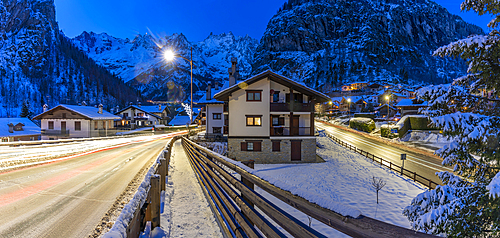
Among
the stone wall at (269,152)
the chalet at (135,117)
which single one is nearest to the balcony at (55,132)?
the chalet at (135,117)

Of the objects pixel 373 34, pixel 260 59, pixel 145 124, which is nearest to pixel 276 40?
pixel 260 59

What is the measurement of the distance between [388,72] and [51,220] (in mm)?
169226

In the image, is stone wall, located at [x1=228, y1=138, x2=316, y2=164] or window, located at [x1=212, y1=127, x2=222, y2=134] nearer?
stone wall, located at [x1=228, y1=138, x2=316, y2=164]

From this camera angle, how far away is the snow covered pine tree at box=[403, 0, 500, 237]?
3660 millimetres

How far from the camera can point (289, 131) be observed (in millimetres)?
23734

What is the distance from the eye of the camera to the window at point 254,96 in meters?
23.4

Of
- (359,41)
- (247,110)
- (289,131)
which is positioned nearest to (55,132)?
(247,110)

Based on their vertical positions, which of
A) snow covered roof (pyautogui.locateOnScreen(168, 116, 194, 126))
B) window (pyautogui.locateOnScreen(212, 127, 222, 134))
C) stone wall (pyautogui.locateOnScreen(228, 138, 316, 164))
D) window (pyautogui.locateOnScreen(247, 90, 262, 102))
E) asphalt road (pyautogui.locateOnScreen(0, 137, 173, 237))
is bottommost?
stone wall (pyautogui.locateOnScreen(228, 138, 316, 164))

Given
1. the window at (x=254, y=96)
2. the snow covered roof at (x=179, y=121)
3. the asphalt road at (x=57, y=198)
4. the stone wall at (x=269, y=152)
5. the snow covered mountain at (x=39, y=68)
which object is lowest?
the stone wall at (x=269, y=152)

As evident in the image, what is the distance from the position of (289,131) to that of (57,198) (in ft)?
66.4

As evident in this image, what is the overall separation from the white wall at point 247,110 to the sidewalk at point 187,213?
1496cm

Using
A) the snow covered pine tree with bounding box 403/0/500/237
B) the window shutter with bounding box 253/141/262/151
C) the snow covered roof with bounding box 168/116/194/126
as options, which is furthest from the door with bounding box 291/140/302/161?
the snow covered roof with bounding box 168/116/194/126

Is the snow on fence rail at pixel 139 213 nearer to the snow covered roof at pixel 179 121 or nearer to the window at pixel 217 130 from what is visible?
the window at pixel 217 130

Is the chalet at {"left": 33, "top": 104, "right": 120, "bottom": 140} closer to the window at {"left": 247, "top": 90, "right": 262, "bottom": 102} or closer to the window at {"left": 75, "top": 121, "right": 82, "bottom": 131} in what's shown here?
the window at {"left": 75, "top": 121, "right": 82, "bottom": 131}
